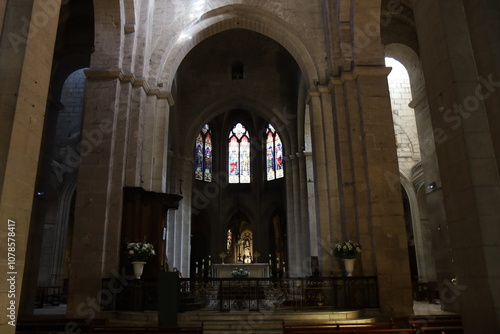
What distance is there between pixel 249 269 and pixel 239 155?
45.8ft

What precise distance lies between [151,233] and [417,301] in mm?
11078

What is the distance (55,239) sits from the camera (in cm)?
1850

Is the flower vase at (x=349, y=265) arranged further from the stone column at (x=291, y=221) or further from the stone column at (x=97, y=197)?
the stone column at (x=291, y=221)

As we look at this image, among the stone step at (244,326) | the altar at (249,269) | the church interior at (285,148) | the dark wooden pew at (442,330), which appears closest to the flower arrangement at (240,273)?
the church interior at (285,148)

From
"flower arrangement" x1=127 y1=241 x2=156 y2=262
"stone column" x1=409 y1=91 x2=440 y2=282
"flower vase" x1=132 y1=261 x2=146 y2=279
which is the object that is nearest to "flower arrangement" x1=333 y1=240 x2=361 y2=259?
"stone column" x1=409 y1=91 x2=440 y2=282

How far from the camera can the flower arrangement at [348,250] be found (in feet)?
35.5

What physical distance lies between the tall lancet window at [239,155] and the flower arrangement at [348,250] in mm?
18680

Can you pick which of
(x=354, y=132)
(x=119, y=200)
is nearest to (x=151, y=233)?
(x=119, y=200)

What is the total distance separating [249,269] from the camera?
1691 centimetres

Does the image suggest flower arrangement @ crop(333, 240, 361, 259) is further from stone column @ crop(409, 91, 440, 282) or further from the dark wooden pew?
the dark wooden pew

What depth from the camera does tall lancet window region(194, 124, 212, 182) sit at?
28.2m

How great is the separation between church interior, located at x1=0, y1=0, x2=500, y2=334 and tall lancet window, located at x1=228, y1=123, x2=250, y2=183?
665 centimetres

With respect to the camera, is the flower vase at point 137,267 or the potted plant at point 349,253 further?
the potted plant at point 349,253

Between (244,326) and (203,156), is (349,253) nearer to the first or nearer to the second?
(244,326)
